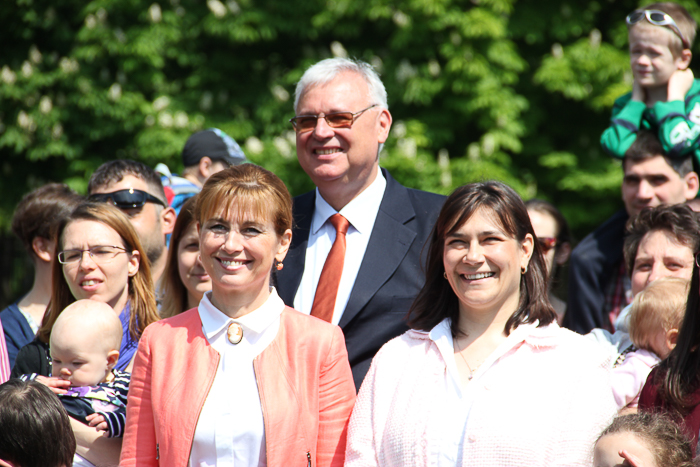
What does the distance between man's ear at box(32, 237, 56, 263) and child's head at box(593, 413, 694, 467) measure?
376 centimetres

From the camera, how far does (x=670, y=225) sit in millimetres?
4023

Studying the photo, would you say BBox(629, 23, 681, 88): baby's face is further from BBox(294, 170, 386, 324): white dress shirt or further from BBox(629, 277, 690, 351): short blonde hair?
BBox(294, 170, 386, 324): white dress shirt

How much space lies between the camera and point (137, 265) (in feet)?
13.0

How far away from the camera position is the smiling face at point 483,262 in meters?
2.95

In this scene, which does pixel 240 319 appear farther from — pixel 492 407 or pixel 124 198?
pixel 124 198

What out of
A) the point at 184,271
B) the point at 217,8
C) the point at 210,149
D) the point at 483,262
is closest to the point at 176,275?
the point at 184,271

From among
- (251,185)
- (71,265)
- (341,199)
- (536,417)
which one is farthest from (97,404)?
(536,417)

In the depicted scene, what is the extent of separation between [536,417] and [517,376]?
0.17 metres

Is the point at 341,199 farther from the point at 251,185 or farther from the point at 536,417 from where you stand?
the point at 536,417

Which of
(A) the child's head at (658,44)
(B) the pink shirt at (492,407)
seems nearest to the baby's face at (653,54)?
(A) the child's head at (658,44)

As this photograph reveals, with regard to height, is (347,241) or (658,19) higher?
(658,19)

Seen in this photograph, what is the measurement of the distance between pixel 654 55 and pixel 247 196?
11.0ft

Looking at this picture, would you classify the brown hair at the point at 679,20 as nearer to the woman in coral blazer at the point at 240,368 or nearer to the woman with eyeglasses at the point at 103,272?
the woman in coral blazer at the point at 240,368

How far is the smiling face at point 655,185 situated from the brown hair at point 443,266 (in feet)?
6.68
